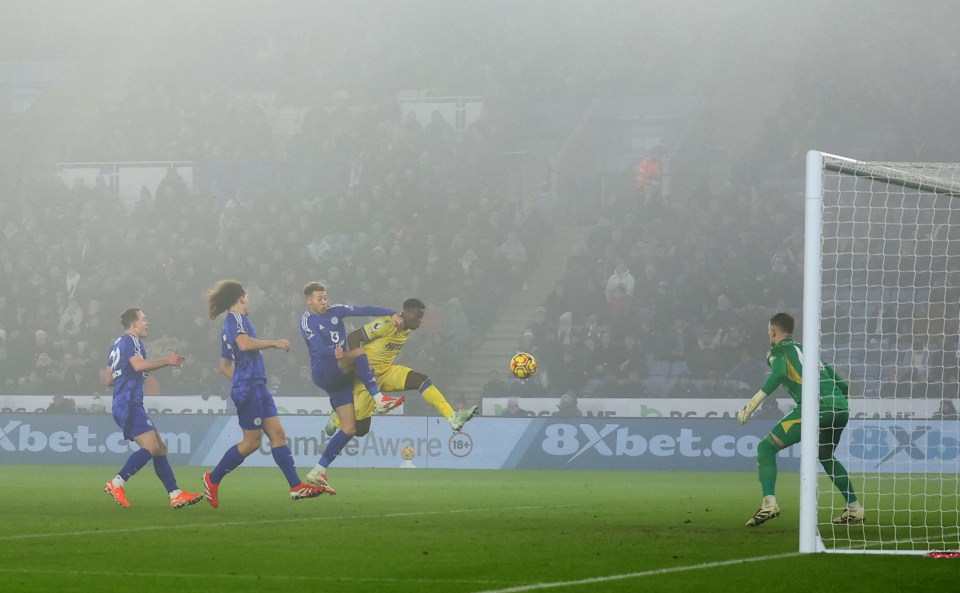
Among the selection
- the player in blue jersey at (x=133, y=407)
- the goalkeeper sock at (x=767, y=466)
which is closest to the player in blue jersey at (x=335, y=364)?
the player in blue jersey at (x=133, y=407)

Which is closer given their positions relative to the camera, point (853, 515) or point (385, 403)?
point (853, 515)

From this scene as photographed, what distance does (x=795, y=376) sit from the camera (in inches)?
415

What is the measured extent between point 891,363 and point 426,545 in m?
13.5

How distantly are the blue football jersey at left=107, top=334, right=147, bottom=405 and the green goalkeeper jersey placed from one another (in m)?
5.54

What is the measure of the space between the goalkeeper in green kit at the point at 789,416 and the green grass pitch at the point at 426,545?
1.20 feet

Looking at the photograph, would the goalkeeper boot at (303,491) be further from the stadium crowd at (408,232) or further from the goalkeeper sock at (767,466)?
the stadium crowd at (408,232)

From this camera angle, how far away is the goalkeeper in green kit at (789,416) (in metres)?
10.1

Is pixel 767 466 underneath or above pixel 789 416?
underneath

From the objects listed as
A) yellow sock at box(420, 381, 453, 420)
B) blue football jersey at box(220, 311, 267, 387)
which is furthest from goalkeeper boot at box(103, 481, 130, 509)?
yellow sock at box(420, 381, 453, 420)

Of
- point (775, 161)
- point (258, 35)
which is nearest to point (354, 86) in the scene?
point (258, 35)

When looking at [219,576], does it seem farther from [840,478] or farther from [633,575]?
[840,478]

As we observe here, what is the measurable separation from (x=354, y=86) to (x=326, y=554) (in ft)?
82.0

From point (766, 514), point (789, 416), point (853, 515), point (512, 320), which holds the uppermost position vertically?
point (512, 320)

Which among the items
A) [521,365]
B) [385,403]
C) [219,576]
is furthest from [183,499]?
[521,365]
